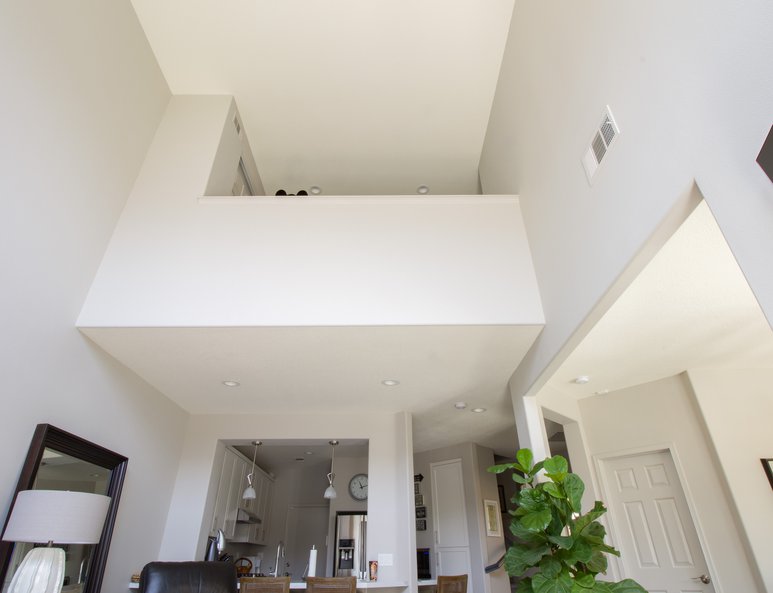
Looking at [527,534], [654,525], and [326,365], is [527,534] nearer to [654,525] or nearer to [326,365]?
[326,365]

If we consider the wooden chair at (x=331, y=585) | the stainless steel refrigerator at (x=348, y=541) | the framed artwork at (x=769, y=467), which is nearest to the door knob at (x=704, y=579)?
the framed artwork at (x=769, y=467)

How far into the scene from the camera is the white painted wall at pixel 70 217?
2715 mm

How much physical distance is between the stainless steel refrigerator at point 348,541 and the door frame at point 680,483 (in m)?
3.23

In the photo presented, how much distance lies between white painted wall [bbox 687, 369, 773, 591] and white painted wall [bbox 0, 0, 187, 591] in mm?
4978

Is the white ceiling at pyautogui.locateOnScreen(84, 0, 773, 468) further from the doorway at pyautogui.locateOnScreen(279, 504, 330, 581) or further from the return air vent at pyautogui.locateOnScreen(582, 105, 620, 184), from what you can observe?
the doorway at pyautogui.locateOnScreen(279, 504, 330, 581)

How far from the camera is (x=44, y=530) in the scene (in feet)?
8.23

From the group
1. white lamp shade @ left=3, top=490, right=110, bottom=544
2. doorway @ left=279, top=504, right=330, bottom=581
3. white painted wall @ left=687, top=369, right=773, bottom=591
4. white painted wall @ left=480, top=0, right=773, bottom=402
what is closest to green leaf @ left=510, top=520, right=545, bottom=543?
white painted wall @ left=480, top=0, right=773, bottom=402

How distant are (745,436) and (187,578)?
4.54m

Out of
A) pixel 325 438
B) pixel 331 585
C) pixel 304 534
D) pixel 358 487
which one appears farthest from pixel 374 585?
pixel 304 534

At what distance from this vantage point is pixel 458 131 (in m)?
5.18

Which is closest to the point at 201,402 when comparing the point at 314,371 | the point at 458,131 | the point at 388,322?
the point at 314,371

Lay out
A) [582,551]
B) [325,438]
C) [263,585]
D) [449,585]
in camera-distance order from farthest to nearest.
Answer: [325,438] < [449,585] < [263,585] < [582,551]

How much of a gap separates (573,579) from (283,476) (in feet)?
22.8

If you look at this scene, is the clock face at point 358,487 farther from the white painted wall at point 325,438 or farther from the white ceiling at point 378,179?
the white painted wall at point 325,438
